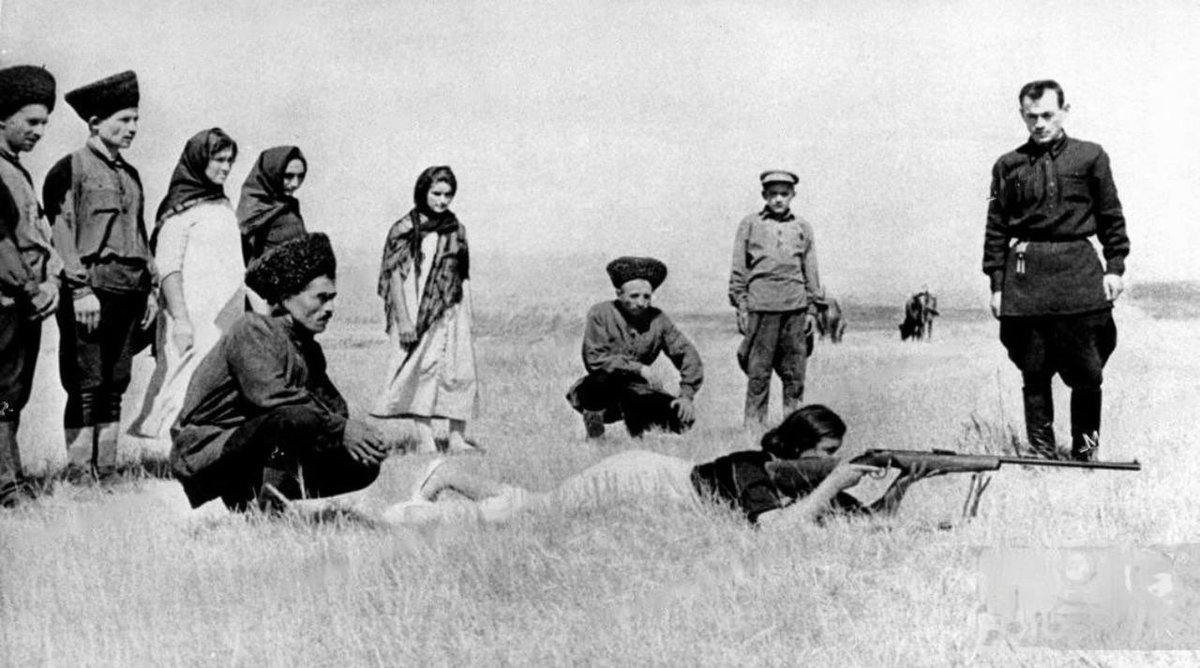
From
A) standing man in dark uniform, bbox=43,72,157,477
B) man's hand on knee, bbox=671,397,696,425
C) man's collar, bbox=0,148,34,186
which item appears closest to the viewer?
man's collar, bbox=0,148,34,186

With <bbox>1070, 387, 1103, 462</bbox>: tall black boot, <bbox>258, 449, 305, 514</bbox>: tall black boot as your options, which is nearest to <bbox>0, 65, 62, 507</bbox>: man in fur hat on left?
<bbox>258, 449, 305, 514</bbox>: tall black boot

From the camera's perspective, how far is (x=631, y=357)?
6695 millimetres

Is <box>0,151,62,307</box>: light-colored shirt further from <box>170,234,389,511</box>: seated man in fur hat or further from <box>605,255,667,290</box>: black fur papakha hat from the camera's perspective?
<box>605,255,667,290</box>: black fur papakha hat

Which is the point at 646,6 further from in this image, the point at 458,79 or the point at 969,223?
the point at 969,223

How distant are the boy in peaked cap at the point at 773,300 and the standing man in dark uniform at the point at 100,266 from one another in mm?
2687

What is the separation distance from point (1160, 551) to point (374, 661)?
2877mm

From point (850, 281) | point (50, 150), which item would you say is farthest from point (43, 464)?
point (850, 281)

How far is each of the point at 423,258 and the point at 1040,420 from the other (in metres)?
2.78

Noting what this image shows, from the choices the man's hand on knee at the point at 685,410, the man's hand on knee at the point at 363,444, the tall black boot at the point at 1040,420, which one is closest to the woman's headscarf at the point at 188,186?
the man's hand on knee at the point at 363,444

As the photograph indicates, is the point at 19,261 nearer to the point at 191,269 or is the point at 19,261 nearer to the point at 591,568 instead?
the point at 191,269

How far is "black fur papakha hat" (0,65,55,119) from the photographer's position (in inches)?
224

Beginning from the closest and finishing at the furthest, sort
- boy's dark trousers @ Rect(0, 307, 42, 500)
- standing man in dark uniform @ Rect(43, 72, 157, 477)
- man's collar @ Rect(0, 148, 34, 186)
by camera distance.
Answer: boy's dark trousers @ Rect(0, 307, 42, 500)
man's collar @ Rect(0, 148, 34, 186)
standing man in dark uniform @ Rect(43, 72, 157, 477)

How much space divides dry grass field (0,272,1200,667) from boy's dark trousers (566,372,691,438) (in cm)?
41

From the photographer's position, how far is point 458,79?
6.26 m
